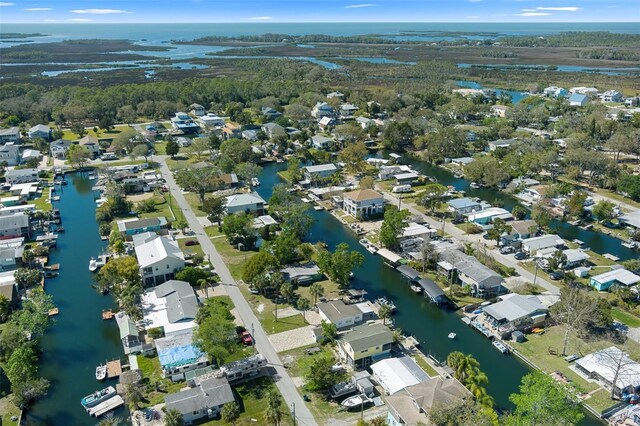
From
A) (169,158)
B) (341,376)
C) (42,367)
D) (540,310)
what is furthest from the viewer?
(169,158)

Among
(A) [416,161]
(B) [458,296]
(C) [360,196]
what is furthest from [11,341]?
(A) [416,161]

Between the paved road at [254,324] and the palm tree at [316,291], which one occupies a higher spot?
the palm tree at [316,291]

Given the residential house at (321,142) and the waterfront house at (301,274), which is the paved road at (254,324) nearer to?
the waterfront house at (301,274)

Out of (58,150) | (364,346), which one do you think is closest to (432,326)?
(364,346)

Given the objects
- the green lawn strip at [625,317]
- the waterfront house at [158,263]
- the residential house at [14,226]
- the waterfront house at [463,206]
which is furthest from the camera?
the waterfront house at [463,206]

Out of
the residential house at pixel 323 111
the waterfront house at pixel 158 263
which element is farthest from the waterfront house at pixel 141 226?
the residential house at pixel 323 111

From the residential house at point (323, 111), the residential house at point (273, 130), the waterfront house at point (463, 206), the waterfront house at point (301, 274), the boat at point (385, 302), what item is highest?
the residential house at point (323, 111)

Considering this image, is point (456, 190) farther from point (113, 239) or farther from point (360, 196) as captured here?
point (113, 239)

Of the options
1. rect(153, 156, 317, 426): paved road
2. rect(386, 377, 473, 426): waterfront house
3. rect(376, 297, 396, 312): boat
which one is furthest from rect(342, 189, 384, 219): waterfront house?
rect(386, 377, 473, 426): waterfront house
